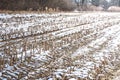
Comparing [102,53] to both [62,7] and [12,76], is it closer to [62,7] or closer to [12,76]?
[12,76]

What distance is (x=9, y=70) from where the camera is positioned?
7.93m

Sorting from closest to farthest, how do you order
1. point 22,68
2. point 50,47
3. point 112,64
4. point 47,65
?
point 22,68 → point 47,65 → point 112,64 → point 50,47

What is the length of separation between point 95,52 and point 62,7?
90.1ft

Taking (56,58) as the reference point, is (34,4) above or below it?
above

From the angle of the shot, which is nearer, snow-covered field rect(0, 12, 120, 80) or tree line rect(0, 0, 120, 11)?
snow-covered field rect(0, 12, 120, 80)

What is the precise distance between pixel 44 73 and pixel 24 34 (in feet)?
21.0

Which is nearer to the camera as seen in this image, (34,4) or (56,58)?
(56,58)

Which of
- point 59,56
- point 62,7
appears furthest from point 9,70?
point 62,7

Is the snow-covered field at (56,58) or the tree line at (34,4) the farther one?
the tree line at (34,4)

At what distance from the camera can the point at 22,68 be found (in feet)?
27.0

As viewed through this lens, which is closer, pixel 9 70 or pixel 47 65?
pixel 9 70

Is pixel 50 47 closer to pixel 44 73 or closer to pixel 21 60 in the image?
pixel 21 60

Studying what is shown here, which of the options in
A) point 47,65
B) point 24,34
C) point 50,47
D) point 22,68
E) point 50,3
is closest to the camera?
point 22,68

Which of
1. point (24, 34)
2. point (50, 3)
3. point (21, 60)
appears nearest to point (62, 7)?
point (50, 3)
